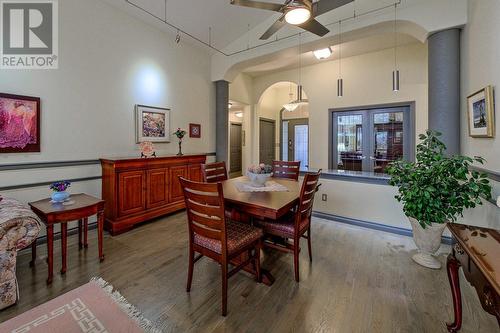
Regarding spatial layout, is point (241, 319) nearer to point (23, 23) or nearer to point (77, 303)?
point (77, 303)

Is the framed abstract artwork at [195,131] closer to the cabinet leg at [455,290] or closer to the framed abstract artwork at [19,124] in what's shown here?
the framed abstract artwork at [19,124]

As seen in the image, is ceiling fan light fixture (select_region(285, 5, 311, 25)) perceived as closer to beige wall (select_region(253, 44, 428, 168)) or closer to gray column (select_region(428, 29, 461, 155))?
gray column (select_region(428, 29, 461, 155))

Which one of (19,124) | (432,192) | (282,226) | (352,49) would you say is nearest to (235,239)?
(282,226)

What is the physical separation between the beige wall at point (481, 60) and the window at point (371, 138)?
205 centimetres

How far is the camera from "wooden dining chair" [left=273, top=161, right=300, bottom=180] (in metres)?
3.29

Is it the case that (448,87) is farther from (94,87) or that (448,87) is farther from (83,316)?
(94,87)

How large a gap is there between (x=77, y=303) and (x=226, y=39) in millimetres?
4474

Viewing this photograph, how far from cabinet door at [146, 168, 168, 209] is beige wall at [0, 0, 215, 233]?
1.87 feet

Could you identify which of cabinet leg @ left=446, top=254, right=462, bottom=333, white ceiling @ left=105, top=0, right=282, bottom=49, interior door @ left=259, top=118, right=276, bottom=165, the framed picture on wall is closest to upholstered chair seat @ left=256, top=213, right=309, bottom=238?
cabinet leg @ left=446, top=254, right=462, bottom=333

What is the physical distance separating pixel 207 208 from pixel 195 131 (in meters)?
3.28

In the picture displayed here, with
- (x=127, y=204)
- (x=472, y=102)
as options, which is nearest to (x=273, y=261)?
(x=127, y=204)

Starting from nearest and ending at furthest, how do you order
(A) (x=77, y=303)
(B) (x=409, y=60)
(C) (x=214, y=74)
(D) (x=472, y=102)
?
(A) (x=77, y=303) → (D) (x=472, y=102) → (B) (x=409, y=60) → (C) (x=214, y=74)

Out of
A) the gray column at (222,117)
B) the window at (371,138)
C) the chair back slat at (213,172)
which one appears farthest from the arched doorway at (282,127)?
the chair back slat at (213,172)

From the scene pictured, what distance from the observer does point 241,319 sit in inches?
64.5
